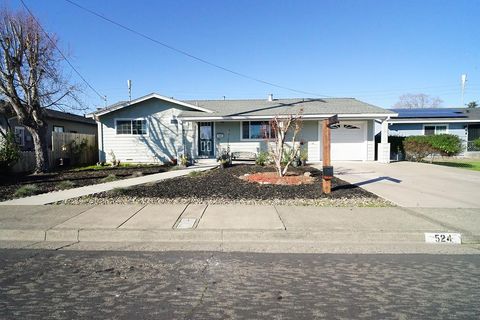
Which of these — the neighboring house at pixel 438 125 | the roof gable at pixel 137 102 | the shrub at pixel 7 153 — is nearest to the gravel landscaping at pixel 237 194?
the shrub at pixel 7 153

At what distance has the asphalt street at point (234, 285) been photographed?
9.46ft

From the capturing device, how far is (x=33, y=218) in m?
5.95

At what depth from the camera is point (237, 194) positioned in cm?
815

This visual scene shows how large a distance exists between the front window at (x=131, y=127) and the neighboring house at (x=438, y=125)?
2006 centimetres

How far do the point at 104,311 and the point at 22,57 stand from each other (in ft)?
45.9

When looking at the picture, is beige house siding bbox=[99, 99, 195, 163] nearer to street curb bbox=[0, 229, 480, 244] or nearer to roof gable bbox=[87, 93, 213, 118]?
roof gable bbox=[87, 93, 213, 118]

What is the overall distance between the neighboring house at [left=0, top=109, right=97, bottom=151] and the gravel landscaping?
13.1m

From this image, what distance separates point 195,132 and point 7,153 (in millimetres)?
9132

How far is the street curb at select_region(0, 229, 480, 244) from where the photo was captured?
16.4 feet

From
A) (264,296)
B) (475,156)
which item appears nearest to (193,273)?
(264,296)

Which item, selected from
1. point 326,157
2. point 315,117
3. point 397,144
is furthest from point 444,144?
point 326,157

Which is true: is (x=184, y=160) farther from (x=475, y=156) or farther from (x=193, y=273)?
(x=475, y=156)

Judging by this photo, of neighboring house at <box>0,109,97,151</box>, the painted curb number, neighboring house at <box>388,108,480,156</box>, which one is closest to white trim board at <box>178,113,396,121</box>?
neighboring house at <box>388,108,480,156</box>

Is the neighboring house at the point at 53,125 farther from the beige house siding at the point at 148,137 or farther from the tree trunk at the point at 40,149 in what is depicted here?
the tree trunk at the point at 40,149
